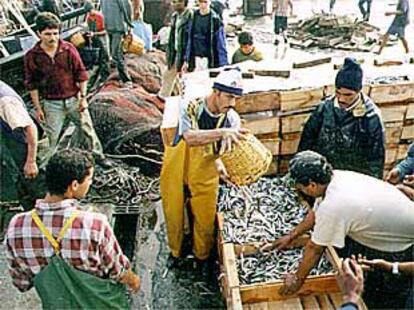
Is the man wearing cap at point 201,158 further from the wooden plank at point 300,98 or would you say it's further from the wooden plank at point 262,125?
the wooden plank at point 300,98

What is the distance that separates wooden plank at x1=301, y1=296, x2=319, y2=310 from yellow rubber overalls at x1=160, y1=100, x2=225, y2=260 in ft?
3.97

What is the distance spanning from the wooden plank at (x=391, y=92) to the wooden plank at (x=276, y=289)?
2293 mm

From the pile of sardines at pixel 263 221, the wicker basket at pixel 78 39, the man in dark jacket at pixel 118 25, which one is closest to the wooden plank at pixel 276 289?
the pile of sardines at pixel 263 221

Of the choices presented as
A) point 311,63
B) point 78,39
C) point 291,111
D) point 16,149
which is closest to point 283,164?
point 291,111

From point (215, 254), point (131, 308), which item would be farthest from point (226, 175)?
point (131, 308)

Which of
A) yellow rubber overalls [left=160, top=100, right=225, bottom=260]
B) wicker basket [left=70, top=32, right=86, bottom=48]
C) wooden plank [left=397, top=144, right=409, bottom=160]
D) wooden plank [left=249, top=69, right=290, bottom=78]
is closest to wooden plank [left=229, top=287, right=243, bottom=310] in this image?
yellow rubber overalls [left=160, top=100, right=225, bottom=260]

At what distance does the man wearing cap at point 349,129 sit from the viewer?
4.62 metres

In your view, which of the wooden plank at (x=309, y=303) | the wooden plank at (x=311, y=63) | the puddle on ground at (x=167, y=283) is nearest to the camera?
the wooden plank at (x=309, y=303)

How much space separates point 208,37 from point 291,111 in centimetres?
228

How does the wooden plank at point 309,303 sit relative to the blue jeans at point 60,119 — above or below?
below

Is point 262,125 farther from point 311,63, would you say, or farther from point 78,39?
point 78,39

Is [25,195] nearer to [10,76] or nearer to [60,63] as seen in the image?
[60,63]

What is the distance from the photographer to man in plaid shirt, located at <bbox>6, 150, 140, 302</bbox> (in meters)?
2.95

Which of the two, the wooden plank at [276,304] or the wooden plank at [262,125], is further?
the wooden plank at [262,125]
